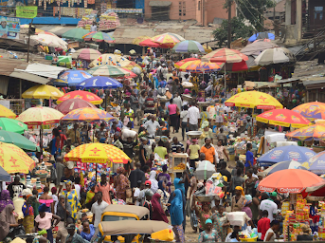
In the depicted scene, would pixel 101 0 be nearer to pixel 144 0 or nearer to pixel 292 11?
pixel 144 0

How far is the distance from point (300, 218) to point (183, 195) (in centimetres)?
279

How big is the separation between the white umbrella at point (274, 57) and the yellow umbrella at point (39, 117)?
34.9ft

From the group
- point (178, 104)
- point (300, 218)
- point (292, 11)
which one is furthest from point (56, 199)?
point (292, 11)

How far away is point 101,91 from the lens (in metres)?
23.7

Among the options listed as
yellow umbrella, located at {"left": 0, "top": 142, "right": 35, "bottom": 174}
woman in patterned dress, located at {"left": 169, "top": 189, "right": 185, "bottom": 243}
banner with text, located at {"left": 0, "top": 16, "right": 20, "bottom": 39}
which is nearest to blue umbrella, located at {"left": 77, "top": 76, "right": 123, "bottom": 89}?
banner with text, located at {"left": 0, "top": 16, "right": 20, "bottom": 39}

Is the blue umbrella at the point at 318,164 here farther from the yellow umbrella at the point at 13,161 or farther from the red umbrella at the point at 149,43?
the red umbrella at the point at 149,43

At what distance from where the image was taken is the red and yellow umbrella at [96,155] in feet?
37.3

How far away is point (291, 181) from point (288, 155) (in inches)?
103

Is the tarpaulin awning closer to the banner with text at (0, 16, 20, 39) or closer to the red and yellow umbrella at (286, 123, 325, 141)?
the banner with text at (0, 16, 20, 39)

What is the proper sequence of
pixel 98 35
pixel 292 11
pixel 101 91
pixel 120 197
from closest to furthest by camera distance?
pixel 120 197, pixel 101 91, pixel 292 11, pixel 98 35

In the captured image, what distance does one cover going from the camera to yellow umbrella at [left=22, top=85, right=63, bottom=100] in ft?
61.1

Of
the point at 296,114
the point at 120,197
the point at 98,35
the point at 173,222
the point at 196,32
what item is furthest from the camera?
the point at 196,32

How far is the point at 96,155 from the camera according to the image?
11.4 meters

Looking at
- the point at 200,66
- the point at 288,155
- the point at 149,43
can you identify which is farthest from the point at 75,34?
the point at 288,155
